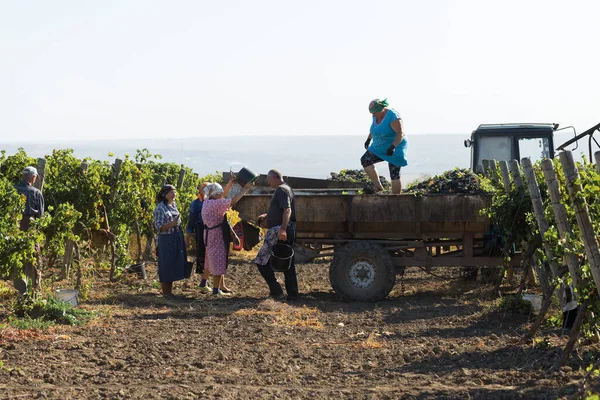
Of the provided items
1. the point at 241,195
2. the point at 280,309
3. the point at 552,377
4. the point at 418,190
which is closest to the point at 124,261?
the point at 241,195

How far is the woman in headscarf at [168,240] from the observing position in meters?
12.1

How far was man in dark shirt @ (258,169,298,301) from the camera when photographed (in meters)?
11.5

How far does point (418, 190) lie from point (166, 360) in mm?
4940

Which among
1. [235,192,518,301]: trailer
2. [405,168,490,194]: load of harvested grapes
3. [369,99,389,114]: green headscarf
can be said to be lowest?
[235,192,518,301]: trailer

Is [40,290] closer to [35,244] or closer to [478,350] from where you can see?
[35,244]

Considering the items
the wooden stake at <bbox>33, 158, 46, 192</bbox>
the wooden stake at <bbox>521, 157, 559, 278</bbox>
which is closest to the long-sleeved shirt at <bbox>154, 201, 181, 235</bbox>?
the wooden stake at <bbox>33, 158, 46, 192</bbox>

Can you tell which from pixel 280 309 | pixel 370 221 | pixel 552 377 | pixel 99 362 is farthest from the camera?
pixel 370 221

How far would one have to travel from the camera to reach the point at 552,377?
7.00m

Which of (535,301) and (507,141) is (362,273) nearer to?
(535,301)

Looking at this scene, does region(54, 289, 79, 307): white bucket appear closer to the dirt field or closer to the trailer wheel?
the dirt field

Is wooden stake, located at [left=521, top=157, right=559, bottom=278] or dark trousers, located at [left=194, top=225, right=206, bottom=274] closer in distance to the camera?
wooden stake, located at [left=521, top=157, right=559, bottom=278]

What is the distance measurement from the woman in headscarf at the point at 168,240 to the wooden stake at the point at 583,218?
20.2ft

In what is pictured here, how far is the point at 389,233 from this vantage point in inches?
473

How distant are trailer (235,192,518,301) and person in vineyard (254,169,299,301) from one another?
43 cm
